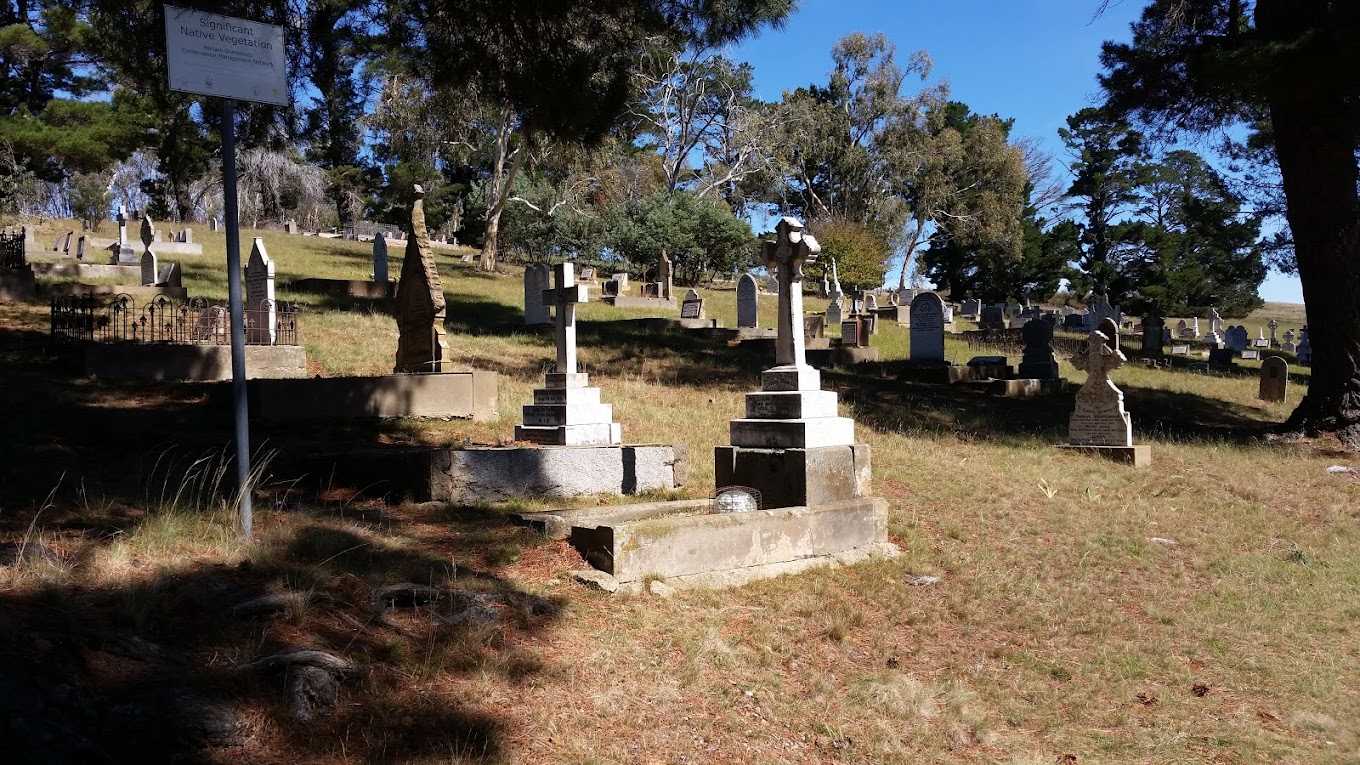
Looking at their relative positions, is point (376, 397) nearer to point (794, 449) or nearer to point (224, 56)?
point (794, 449)

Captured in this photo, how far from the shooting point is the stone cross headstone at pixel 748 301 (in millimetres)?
23422

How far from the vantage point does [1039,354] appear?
18453 mm

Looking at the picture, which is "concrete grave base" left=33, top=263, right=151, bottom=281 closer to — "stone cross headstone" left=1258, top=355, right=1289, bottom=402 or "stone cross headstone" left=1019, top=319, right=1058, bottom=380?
"stone cross headstone" left=1019, top=319, right=1058, bottom=380

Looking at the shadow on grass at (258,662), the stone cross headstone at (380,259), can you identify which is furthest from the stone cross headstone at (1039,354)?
the stone cross headstone at (380,259)

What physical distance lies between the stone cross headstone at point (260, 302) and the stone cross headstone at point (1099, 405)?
38.3ft

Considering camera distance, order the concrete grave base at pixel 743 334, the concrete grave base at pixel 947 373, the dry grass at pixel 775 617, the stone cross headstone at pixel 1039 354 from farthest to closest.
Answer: the concrete grave base at pixel 743 334, the stone cross headstone at pixel 1039 354, the concrete grave base at pixel 947 373, the dry grass at pixel 775 617

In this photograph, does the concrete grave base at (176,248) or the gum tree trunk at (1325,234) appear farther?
the concrete grave base at (176,248)

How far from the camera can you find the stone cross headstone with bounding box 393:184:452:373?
37.8ft

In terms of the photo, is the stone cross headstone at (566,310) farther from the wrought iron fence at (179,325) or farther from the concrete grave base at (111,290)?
the concrete grave base at (111,290)

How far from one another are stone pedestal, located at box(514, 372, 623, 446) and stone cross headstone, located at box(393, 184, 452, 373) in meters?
2.16

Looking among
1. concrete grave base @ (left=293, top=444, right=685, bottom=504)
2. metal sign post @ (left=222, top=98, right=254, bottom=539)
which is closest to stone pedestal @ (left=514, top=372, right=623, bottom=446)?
concrete grave base @ (left=293, top=444, right=685, bottom=504)

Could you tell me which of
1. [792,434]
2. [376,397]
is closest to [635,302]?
[376,397]

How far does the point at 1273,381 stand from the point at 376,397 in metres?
19.0

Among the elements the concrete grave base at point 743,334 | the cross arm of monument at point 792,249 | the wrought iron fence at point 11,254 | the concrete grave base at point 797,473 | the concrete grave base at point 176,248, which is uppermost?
the concrete grave base at point 176,248
